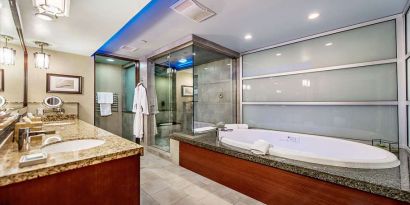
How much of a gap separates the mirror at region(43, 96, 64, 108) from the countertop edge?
8.92 feet

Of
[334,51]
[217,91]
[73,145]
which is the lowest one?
[73,145]

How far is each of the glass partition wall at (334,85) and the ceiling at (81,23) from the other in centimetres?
249

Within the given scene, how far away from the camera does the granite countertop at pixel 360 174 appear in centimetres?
112

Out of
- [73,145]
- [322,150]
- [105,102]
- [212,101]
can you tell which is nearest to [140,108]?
[105,102]

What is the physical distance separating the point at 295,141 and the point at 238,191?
1.25 metres

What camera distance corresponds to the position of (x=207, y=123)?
11.2ft

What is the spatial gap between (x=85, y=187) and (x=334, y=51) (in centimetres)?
326

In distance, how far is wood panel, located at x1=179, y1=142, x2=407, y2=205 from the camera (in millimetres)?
1289

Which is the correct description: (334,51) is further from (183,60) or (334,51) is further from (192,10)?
(183,60)

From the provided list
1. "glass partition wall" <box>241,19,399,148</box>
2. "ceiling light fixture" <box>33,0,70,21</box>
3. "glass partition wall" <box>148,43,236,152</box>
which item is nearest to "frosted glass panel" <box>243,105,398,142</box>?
"glass partition wall" <box>241,19,399,148</box>

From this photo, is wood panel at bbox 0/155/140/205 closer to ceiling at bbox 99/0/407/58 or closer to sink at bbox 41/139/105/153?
sink at bbox 41/139/105/153

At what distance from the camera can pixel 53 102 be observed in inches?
110

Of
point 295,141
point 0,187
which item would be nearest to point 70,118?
point 0,187

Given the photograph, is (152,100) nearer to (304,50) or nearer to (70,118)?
(70,118)
